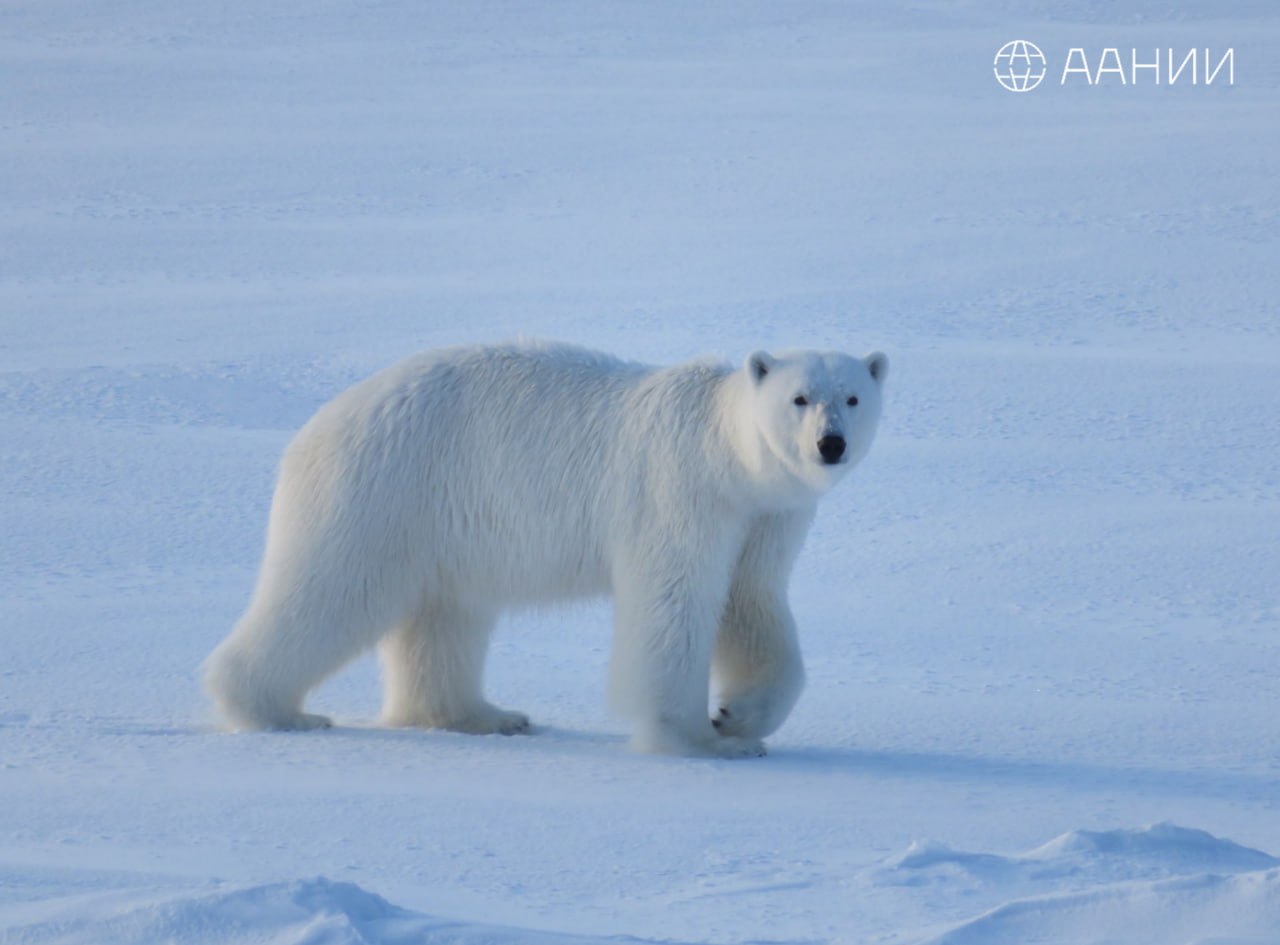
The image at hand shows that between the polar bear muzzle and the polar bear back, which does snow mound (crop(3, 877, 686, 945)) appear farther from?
the polar bear back

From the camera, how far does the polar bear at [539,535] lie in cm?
512

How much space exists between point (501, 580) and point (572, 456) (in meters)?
0.42

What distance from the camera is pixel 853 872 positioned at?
365 centimetres

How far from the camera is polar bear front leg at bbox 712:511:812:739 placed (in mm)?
5242

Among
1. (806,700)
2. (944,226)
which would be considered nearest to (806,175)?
(944,226)

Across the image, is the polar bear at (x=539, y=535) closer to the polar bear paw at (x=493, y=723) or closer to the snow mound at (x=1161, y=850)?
the polar bear paw at (x=493, y=723)

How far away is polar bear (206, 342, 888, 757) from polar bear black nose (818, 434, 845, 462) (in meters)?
0.20

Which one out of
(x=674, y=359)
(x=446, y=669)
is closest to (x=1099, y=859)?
(x=446, y=669)

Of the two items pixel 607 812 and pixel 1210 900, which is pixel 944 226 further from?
pixel 1210 900

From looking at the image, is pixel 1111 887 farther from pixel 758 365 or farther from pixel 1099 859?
pixel 758 365

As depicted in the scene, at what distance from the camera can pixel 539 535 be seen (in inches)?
210

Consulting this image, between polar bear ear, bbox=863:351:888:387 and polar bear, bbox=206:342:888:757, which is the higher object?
polar bear ear, bbox=863:351:888:387

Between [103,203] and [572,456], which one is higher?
[103,203]

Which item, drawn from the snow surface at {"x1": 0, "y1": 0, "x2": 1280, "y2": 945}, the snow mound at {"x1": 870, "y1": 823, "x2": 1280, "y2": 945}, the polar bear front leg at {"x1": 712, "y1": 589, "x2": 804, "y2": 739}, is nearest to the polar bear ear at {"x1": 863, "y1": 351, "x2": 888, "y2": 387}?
the polar bear front leg at {"x1": 712, "y1": 589, "x2": 804, "y2": 739}
